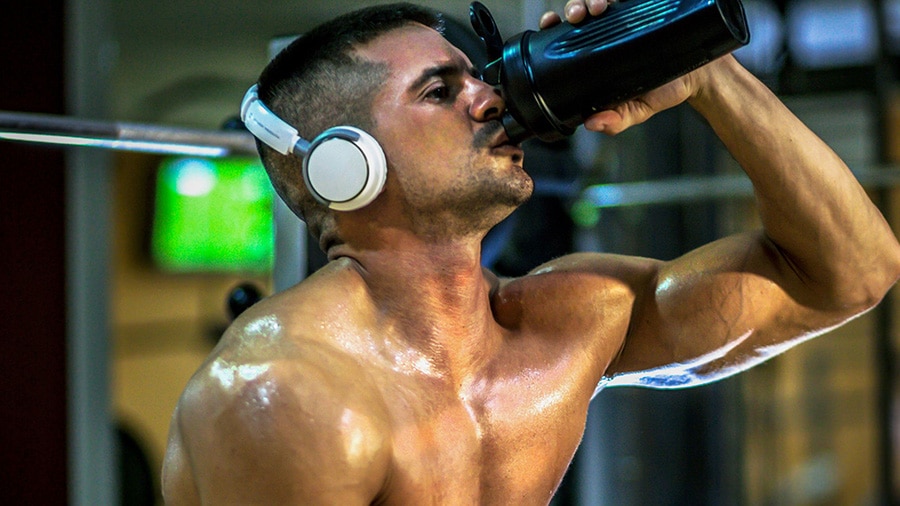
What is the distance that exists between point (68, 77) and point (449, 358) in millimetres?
1147

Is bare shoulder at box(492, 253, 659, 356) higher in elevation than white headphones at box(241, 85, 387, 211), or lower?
lower

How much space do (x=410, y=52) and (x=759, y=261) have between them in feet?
1.57

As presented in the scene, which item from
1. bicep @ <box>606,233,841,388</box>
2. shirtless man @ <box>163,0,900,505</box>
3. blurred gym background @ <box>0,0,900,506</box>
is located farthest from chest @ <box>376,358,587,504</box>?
blurred gym background @ <box>0,0,900,506</box>

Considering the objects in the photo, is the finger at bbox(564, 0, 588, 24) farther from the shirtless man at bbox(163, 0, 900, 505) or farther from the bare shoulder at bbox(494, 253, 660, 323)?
the bare shoulder at bbox(494, 253, 660, 323)

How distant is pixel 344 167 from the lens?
1.04 meters

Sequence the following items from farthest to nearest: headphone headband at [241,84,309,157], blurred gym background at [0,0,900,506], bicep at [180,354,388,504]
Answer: blurred gym background at [0,0,900,506] < headphone headband at [241,84,309,157] < bicep at [180,354,388,504]

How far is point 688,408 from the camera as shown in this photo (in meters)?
2.49

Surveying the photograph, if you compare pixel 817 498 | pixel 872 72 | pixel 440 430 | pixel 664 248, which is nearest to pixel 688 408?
pixel 664 248

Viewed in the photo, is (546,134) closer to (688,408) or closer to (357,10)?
(357,10)

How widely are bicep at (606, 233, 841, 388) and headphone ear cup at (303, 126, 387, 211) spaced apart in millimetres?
396

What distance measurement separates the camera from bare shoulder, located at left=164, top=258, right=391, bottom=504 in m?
0.89

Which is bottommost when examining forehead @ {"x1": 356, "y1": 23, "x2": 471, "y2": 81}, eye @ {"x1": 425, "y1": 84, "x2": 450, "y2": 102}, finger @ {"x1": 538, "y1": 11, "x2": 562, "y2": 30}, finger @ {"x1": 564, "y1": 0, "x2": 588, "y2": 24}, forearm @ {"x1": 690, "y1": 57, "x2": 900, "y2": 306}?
forearm @ {"x1": 690, "y1": 57, "x2": 900, "y2": 306}

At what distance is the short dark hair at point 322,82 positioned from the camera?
112 cm

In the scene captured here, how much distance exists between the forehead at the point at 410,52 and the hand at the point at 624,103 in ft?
0.45
